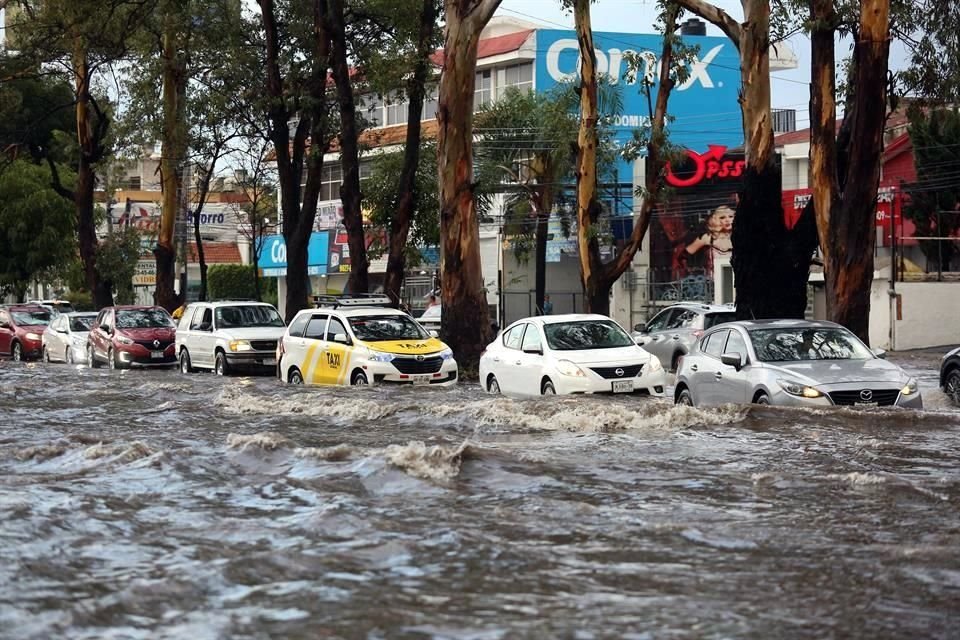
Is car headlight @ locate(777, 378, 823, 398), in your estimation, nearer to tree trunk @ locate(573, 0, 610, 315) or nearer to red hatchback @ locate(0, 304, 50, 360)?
tree trunk @ locate(573, 0, 610, 315)

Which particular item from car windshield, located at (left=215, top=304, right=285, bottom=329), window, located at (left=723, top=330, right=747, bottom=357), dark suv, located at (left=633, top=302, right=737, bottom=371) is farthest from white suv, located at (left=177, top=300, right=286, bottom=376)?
window, located at (left=723, top=330, right=747, bottom=357)

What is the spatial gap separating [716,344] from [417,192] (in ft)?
61.0

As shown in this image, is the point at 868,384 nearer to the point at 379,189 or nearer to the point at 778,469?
the point at 778,469

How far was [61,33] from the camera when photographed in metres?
38.2

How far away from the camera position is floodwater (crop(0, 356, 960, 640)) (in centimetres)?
713

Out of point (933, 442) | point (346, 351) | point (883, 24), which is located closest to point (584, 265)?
point (346, 351)

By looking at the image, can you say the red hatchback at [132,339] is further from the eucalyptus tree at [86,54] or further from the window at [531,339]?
the window at [531,339]

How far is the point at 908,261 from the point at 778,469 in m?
30.3

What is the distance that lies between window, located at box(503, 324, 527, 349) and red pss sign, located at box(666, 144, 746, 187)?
1165 inches

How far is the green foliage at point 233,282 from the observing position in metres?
78.9

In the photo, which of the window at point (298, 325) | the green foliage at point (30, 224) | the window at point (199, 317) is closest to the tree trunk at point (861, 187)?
the window at point (298, 325)

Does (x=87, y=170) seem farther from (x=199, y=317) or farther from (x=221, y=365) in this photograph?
(x=221, y=365)

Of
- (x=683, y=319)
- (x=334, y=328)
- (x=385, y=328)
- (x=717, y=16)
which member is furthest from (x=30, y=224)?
(x=717, y=16)

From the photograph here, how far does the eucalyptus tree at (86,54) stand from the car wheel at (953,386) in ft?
71.7
